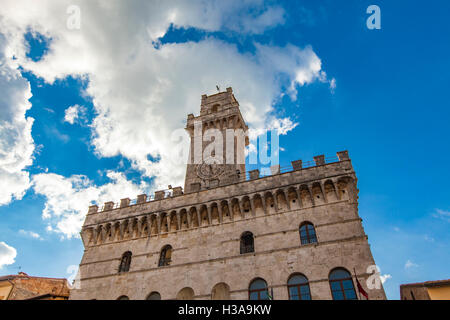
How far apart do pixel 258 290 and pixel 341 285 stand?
3.94 meters

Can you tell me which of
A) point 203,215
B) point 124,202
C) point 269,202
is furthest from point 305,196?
point 124,202

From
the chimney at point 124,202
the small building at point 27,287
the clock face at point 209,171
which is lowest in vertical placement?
the small building at point 27,287

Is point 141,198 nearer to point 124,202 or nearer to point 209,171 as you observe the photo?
point 124,202

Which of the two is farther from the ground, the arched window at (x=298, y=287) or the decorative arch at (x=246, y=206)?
the decorative arch at (x=246, y=206)

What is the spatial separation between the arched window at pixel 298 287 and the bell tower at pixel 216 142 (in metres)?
8.03

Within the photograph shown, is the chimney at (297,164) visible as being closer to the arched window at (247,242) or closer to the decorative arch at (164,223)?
the arched window at (247,242)

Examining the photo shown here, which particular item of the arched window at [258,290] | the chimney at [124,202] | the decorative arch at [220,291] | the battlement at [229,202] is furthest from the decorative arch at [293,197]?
the chimney at [124,202]

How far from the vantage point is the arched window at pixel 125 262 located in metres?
20.1

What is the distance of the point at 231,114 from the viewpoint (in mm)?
26328

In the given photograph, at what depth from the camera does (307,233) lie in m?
17.3

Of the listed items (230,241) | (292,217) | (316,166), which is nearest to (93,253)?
(230,241)

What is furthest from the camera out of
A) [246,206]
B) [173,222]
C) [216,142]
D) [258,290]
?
[216,142]

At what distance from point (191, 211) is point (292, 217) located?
20.2 ft

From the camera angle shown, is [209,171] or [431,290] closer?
[431,290]
